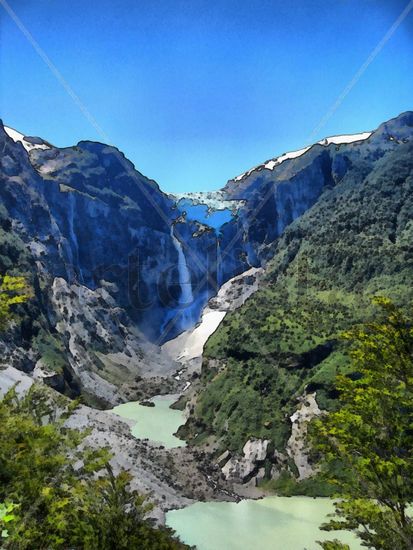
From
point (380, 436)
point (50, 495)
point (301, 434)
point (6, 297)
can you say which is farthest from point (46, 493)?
point (301, 434)

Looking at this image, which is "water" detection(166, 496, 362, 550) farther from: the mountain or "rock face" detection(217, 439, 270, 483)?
the mountain

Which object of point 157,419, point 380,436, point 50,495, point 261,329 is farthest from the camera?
point 157,419

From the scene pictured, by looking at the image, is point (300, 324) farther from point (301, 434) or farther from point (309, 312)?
point (301, 434)

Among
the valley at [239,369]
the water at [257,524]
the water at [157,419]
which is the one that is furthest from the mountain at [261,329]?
Result: the water at [257,524]

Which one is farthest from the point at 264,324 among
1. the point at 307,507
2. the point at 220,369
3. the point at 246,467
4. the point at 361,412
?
the point at 361,412

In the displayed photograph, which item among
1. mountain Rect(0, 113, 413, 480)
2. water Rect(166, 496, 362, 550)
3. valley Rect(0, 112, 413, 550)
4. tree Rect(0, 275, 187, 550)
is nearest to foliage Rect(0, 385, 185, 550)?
tree Rect(0, 275, 187, 550)

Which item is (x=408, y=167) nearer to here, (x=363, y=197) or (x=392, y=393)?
(x=363, y=197)
